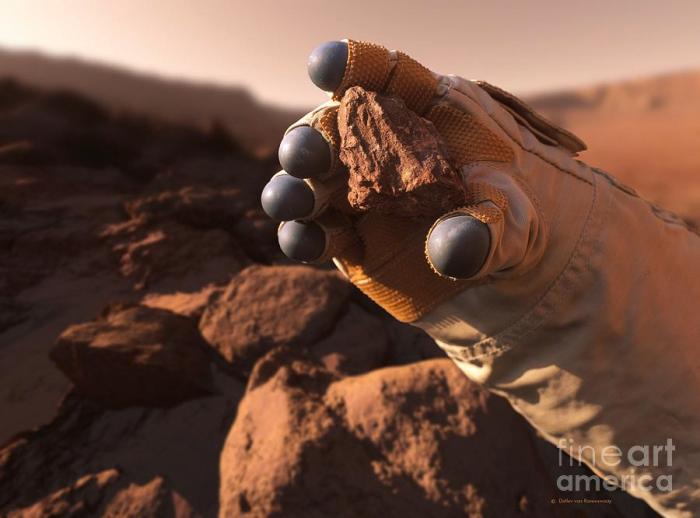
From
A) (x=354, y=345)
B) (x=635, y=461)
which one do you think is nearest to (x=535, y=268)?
(x=635, y=461)

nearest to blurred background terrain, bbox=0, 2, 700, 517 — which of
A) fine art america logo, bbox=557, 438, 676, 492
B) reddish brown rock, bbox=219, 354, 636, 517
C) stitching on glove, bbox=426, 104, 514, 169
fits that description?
reddish brown rock, bbox=219, 354, 636, 517

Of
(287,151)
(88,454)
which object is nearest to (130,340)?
(88,454)

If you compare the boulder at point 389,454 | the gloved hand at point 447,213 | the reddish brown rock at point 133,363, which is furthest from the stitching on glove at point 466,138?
the reddish brown rock at point 133,363

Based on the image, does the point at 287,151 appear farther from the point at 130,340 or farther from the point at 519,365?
the point at 130,340

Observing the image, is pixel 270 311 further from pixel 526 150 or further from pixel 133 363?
pixel 526 150

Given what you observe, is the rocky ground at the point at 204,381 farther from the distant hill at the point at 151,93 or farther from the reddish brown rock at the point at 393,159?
the reddish brown rock at the point at 393,159
